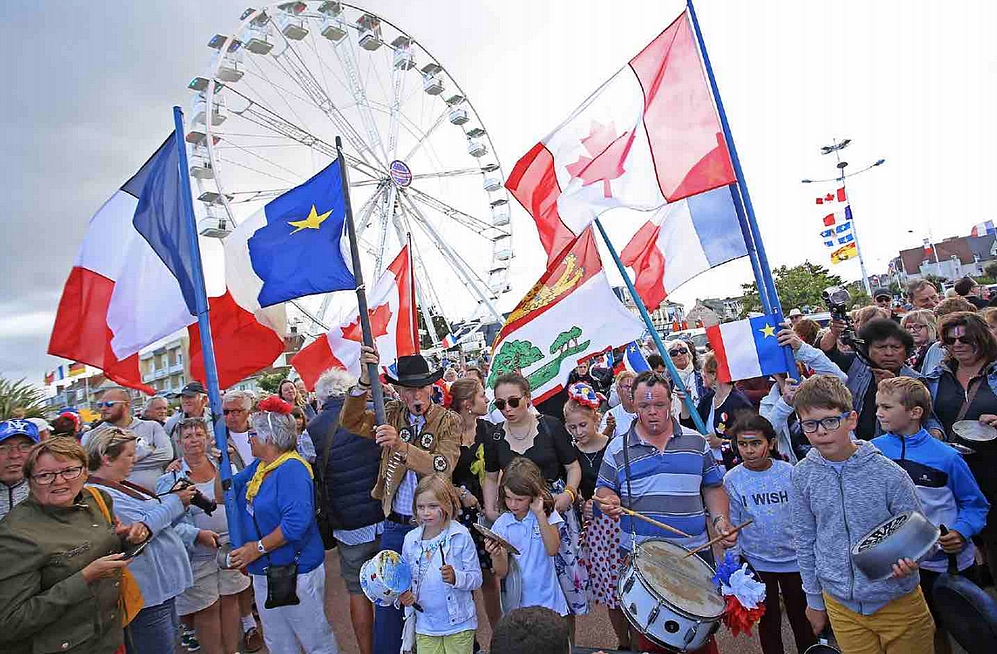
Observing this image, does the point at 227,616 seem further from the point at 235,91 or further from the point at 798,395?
the point at 235,91

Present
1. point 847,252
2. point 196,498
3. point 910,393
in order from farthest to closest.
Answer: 1. point 847,252
2. point 196,498
3. point 910,393

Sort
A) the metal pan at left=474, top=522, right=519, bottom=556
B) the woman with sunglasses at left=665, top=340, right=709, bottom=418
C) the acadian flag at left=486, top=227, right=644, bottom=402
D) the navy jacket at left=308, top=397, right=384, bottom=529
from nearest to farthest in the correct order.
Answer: the metal pan at left=474, top=522, right=519, bottom=556 < the navy jacket at left=308, top=397, right=384, bottom=529 < the acadian flag at left=486, top=227, right=644, bottom=402 < the woman with sunglasses at left=665, top=340, right=709, bottom=418

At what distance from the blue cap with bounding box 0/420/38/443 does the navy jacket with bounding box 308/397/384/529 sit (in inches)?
59.3

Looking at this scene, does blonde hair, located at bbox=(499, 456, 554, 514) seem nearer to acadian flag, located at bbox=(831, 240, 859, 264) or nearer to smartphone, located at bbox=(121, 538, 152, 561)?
smartphone, located at bbox=(121, 538, 152, 561)

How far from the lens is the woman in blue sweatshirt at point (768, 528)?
3062 millimetres

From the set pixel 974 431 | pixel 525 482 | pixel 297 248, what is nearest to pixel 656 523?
pixel 525 482

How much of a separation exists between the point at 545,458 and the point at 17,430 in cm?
281

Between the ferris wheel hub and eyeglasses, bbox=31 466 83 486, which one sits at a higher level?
the ferris wheel hub

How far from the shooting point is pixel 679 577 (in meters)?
2.65

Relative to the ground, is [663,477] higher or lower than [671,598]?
higher

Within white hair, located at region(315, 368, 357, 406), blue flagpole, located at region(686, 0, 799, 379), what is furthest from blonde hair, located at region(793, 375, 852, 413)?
white hair, located at region(315, 368, 357, 406)

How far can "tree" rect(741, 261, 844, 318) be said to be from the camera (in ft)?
102

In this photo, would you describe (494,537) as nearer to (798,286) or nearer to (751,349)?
(751,349)

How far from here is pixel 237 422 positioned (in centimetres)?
498
